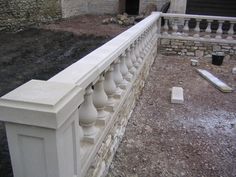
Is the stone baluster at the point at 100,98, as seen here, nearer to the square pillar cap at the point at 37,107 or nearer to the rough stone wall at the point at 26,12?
the square pillar cap at the point at 37,107

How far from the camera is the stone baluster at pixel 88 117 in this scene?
68.7 inches

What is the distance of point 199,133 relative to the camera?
10.5ft

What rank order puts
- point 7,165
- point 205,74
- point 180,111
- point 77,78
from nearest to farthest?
point 77,78 → point 7,165 → point 180,111 → point 205,74

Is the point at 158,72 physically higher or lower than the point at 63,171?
lower

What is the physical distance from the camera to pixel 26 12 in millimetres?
10336

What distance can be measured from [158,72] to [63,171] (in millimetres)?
4656

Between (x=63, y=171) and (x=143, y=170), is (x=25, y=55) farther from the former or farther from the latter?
(x=63, y=171)

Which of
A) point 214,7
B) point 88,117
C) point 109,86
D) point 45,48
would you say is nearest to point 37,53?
point 45,48

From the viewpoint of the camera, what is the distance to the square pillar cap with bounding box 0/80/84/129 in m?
1.08

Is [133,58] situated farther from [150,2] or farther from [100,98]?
[150,2]

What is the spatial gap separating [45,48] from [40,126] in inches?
281

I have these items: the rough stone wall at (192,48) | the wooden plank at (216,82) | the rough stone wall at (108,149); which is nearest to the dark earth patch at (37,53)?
the rough stone wall at (108,149)

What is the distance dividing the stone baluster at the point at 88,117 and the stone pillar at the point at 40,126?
0.43 m

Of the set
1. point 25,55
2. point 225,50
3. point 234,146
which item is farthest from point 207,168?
point 25,55
